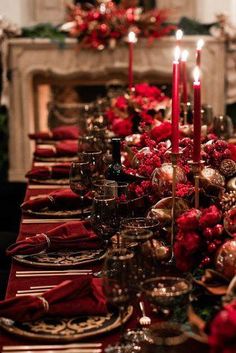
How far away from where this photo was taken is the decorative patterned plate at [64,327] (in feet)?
4.58

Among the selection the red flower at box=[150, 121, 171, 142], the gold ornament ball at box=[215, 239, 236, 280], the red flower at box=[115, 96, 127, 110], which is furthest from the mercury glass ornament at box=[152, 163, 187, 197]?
the red flower at box=[115, 96, 127, 110]

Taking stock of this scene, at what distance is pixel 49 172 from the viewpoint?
2988 millimetres

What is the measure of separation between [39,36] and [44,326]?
16.4 feet

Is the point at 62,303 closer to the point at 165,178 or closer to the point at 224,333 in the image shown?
the point at 224,333

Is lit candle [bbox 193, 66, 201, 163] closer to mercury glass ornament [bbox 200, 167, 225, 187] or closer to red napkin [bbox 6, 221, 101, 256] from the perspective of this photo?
mercury glass ornament [bbox 200, 167, 225, 187]

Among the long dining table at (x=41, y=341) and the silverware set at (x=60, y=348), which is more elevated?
the long dining table at (x=41, y=341)

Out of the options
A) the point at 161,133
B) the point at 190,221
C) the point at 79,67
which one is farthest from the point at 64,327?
the point at 79,67

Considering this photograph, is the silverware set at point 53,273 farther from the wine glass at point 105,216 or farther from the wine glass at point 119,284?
the wine glass at point 119,284

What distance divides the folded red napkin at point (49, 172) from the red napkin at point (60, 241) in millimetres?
932

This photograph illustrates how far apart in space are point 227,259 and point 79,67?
4.93 m

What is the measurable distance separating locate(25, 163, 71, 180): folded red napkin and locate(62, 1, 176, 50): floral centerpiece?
124 inches

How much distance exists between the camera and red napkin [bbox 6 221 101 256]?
6.28 ft

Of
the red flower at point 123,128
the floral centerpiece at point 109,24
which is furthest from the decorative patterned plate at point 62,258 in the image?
the floral centerpiece at point 109,24

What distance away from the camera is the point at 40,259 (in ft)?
6.20
